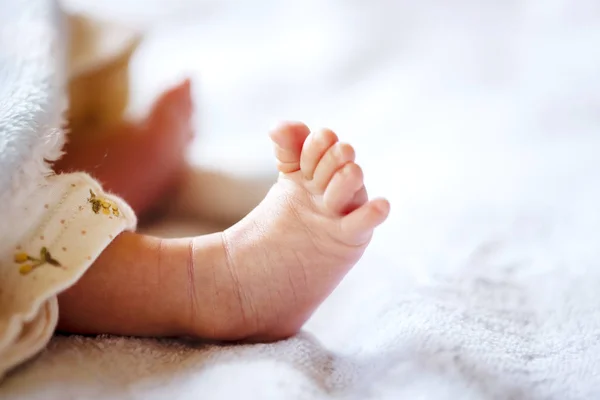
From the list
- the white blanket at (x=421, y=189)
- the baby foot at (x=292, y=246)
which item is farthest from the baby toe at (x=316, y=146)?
the white blanket at (x=421, y=189)

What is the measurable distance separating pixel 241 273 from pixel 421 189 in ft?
0.90

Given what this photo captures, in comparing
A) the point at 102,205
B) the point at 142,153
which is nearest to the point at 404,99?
the point at 142,153

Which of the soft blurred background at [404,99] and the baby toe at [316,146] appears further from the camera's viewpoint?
the soft blurred background at [404,99]

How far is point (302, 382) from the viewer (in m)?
0.40

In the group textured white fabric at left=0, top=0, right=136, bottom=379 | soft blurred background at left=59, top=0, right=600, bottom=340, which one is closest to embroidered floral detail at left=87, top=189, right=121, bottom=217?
textured white fabric at left=0, top=0, right=136, bottom=379

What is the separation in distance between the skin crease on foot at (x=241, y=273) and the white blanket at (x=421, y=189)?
0.02 m

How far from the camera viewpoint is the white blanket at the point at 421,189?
42cm

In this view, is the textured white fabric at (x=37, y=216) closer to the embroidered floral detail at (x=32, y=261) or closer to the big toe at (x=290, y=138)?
the embroidered floral detail at (x=32, y=261)

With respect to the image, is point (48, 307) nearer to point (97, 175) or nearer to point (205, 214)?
point (97, 175)

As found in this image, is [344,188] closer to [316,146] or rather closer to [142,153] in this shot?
[316,146]

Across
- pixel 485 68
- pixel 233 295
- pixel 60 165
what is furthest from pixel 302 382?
pixel 485 68

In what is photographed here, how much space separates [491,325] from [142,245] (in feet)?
0.88

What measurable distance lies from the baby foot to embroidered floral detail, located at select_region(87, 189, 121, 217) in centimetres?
9

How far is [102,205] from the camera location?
0.49 m
